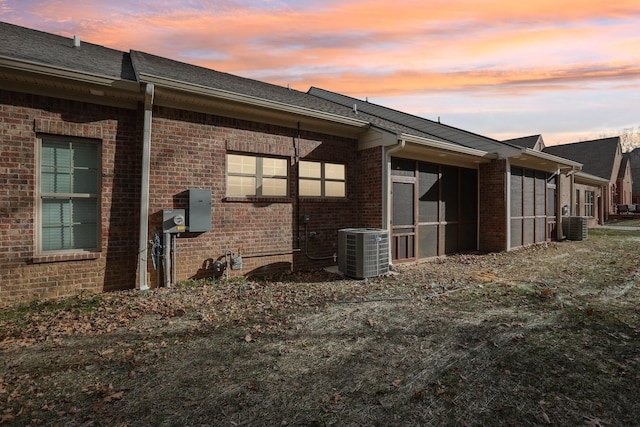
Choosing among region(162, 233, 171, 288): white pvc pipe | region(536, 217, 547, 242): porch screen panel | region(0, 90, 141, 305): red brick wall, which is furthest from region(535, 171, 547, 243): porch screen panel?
region(0, 90, 141, 305): red brick wall

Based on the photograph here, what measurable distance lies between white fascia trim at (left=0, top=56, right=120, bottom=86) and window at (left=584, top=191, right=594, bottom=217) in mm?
27623

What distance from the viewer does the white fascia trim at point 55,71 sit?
4.93m

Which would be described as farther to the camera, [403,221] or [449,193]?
[449,193]

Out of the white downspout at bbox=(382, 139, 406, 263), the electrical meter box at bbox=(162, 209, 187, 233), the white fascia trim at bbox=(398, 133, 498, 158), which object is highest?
the white fascia trim at bbox=(398, 133, 498, 158)

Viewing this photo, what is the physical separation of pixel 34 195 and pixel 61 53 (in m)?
3.12

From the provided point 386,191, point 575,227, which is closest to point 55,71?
point 386,191

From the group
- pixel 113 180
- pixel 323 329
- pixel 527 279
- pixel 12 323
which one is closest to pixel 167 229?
pixel 113 180

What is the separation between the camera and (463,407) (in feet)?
9.21

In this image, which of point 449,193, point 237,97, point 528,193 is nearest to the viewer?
point 237,97

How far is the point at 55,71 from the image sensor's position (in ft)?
17.2

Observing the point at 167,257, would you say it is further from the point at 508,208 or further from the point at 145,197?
the point at 508,208

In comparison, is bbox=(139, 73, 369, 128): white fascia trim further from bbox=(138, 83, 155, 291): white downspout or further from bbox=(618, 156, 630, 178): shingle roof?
bbox=(618, 156, 630, 178): shingle roof

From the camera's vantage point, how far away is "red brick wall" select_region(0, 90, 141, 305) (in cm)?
530

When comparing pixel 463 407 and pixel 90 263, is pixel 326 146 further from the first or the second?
pixel 463 407
